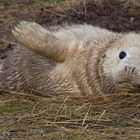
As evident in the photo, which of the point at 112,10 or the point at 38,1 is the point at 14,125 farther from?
the point at 38,1

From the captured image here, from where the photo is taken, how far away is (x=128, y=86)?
6.54 metres

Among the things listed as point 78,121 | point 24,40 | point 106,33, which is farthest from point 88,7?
point 78,121

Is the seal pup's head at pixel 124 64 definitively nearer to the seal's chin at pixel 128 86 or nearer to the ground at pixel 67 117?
the seal's chin at pixel 128 86

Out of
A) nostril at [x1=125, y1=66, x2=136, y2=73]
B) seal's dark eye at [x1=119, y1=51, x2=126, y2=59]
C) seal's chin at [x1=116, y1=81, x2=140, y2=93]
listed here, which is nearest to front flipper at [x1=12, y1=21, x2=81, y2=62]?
seal's dark eye at [x1=119, y1=51, x2=126, y2=59]

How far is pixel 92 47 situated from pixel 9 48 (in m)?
1.77

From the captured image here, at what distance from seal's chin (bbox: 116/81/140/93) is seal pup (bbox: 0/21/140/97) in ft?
0.24

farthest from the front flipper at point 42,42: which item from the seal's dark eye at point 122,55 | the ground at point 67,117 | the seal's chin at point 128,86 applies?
the seal's chin at point 128,86

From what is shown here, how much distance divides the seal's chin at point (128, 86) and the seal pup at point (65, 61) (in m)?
0.07

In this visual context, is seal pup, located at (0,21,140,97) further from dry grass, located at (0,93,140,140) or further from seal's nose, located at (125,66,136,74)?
seal's nose, located at (125,66,136,74)

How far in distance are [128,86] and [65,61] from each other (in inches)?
43.5

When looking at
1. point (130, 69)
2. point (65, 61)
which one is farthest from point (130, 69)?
point (65, 61)

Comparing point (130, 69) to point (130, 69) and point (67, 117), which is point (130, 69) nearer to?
point (130, 69)

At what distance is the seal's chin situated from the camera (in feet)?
21.2

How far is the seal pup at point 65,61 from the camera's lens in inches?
280
